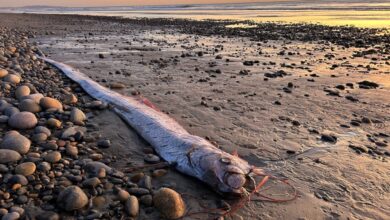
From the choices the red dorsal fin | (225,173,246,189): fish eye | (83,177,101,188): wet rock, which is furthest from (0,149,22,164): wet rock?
the red dorsal fin

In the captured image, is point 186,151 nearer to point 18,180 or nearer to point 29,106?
point 18,180

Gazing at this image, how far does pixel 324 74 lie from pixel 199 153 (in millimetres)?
7365

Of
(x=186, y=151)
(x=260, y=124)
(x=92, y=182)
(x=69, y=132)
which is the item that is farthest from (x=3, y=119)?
(x=260, y=124)

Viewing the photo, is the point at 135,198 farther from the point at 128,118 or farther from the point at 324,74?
the point at 324,74

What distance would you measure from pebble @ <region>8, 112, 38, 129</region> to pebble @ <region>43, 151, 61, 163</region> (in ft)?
3.88

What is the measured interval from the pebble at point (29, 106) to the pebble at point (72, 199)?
2871mm

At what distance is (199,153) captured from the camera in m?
4.62

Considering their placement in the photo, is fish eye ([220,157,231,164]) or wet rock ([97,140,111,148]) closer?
fish eye ([220,157,231,164])

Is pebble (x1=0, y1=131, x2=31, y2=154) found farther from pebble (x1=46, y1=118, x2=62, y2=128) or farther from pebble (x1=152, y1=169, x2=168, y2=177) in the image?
pebble (x1=152, y1=169, x2=168, y2=177)

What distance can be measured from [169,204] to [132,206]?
0.38 metres

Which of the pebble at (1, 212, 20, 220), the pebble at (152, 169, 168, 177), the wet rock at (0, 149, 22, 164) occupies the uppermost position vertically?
the wet rock at (0, 149, 22, 164)

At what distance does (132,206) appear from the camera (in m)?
3.88

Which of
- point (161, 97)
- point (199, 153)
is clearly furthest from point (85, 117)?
point (199, 153)

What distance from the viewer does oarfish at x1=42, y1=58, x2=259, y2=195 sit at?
163 inches
